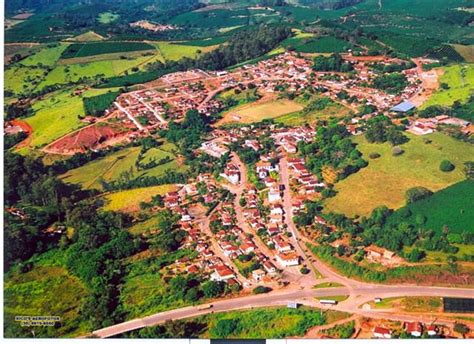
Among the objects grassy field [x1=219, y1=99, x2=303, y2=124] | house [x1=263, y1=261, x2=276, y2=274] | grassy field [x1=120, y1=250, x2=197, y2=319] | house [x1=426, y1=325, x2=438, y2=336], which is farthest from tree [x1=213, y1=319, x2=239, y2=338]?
grassy field [x1=219, y1=99, x2=303, y2=124]

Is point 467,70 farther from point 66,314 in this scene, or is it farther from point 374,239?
point 66,314

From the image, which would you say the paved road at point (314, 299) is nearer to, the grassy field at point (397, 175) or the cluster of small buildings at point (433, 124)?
the grassy field at point (397, 175)

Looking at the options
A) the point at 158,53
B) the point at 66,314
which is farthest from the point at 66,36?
the point at 66,314

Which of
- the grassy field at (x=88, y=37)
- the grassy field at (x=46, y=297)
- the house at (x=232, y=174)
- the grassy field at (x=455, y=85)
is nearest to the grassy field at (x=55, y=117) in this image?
the house at (x=232, y=174)

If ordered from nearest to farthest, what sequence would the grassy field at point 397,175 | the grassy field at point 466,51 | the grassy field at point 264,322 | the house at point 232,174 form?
the grassy field at point 264,322, the grassy field at point 397,175, the house at point 232,174, the grassy field at point 466,51

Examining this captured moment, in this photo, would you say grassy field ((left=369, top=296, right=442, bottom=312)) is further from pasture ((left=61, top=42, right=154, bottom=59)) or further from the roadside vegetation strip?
pasture ((left=61, top=42, right=154, bottom=59))
